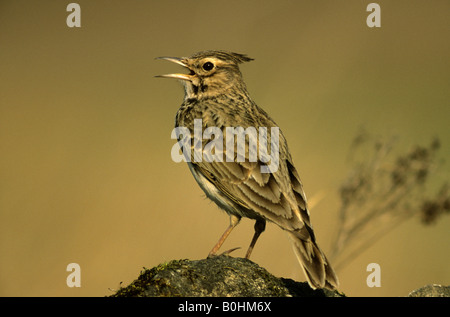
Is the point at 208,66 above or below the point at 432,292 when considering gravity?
above

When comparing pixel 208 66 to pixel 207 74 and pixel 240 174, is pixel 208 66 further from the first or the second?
pixel 240 174

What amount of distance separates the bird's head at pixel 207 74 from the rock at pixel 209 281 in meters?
2.59

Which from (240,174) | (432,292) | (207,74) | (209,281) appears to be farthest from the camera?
(207,74)

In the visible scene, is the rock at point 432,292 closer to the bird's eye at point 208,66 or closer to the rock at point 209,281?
the rock at point 209,281

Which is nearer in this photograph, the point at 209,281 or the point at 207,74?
the point at 209,281

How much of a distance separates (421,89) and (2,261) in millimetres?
9000

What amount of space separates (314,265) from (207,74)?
2893 mm

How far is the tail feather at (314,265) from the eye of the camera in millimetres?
4809

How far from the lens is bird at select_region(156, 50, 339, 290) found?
5121 mm

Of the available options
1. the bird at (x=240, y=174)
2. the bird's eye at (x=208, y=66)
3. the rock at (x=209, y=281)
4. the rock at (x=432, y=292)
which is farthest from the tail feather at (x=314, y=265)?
the bird's eye at (x=208, y=66)

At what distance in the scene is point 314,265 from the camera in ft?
16.2

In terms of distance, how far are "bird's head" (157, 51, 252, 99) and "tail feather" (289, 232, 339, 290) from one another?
96.0 inches

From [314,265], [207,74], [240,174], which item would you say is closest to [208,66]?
[207,74]
